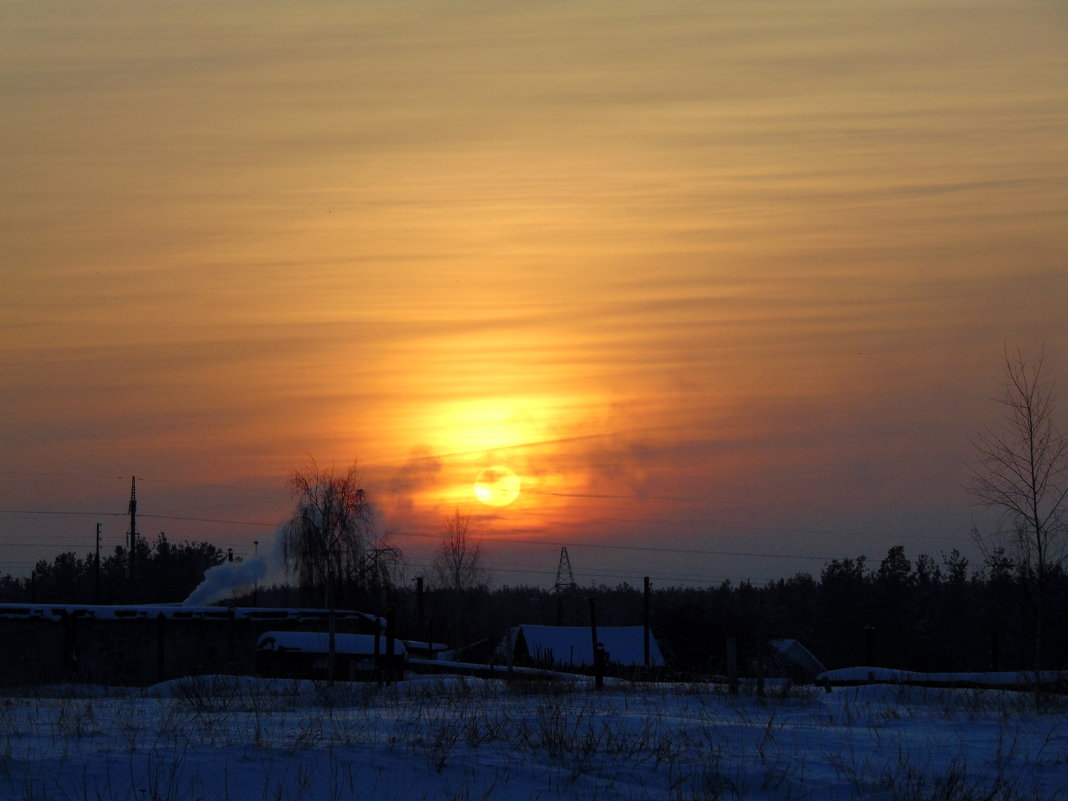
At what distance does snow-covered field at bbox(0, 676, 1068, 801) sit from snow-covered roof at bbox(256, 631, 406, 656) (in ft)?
72.5

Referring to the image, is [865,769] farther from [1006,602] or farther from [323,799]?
[1006,602]

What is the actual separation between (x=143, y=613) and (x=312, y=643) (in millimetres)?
5917

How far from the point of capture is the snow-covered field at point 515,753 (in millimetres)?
10609

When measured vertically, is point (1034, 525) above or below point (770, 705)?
above

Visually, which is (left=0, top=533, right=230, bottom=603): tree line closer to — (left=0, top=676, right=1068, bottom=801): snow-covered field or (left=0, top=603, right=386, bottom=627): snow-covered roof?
(left=0, top=603, right=386, bottom=627): snow-covered roof

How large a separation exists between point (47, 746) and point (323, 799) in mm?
3577

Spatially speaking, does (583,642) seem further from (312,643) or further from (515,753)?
(515,753)

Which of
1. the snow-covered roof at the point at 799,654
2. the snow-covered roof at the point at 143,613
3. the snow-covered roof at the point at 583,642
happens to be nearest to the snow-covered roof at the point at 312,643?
the snow-covered roof at the point at 143,613

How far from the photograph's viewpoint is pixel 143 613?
4028cm

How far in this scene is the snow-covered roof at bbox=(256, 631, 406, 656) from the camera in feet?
133

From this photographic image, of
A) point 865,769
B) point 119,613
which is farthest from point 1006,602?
point 865,769

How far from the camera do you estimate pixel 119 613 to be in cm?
4006

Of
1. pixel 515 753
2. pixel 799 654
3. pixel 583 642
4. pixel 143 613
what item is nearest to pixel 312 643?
pixel 143 613

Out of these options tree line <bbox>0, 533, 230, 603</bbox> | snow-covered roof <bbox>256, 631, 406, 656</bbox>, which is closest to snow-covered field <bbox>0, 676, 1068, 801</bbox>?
snow-covered roof <bbox>256, 631, 406, 656</bbox>
